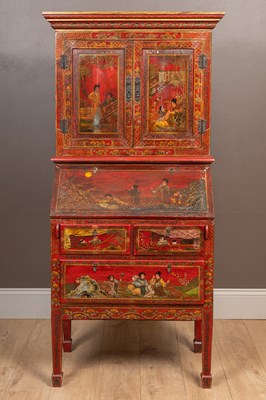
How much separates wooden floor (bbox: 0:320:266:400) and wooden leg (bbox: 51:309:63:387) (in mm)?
54

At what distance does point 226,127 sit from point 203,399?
179cm

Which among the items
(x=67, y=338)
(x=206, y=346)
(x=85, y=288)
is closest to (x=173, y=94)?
(x=85, y=288)

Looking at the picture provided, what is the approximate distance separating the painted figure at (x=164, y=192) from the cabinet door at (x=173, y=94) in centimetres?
19

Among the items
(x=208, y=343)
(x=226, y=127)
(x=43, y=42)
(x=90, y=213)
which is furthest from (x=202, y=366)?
(x=43, y=42)

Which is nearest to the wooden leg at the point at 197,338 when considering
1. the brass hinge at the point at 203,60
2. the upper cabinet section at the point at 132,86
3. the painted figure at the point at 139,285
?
the painted figure at the point at 139,285

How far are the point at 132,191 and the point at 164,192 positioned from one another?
0.17 m

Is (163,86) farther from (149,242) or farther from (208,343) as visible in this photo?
(208,343)

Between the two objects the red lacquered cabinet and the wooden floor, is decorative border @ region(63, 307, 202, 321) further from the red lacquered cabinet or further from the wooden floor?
the wooden floor

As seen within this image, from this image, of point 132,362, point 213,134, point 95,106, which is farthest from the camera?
point 213,134

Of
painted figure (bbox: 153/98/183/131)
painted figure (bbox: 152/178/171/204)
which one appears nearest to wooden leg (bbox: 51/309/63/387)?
painted figure (bbox: 152/178/171/204)

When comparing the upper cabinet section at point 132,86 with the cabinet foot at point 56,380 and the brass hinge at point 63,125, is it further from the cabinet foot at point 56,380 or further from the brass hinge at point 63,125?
the cabinet foot at point 56,380

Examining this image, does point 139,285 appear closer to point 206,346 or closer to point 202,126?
point 206,346

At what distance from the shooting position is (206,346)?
12.3ft

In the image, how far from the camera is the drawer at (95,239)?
368cm
